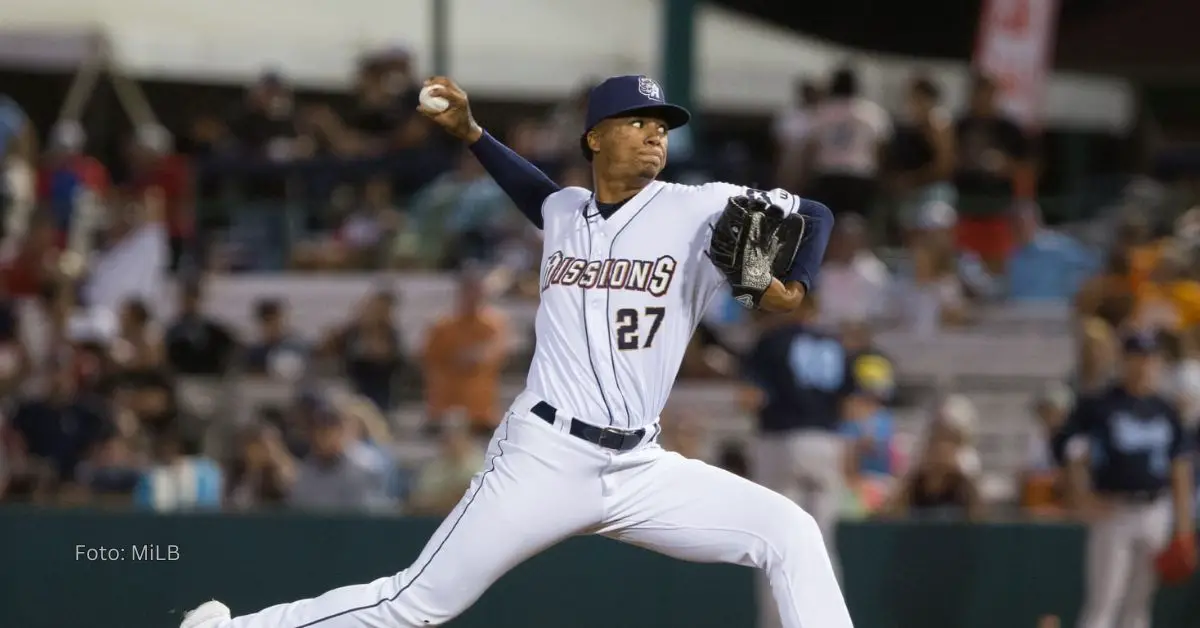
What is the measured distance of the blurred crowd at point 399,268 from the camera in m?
10.3

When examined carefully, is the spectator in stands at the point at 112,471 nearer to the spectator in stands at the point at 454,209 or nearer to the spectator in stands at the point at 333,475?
the spectator in stands at the point at 333,475

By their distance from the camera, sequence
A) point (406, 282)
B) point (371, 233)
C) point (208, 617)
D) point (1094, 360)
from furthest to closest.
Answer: point (371, 233) < point (406, 282) < point (1094, 360) < point (208, 617)

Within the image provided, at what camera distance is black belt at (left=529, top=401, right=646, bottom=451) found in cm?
562

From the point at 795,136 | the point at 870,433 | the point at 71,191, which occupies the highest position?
the point at 795,136

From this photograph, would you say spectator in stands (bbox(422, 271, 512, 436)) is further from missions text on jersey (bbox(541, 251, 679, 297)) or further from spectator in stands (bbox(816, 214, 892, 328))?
missions text on jersey (bbox(541, 251, 679, 297))

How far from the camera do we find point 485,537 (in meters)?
5.54

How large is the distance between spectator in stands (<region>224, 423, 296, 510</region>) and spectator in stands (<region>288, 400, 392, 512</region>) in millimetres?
131

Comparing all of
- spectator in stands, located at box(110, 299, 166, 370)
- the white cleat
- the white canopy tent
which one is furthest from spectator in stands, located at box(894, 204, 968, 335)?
the white cleat

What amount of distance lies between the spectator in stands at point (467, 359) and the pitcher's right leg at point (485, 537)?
5.34m

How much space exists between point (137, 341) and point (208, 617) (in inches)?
238

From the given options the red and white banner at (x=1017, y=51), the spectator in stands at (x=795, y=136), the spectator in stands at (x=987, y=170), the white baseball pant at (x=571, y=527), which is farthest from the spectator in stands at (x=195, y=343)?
the white baseball pant at (x=571, y=527)

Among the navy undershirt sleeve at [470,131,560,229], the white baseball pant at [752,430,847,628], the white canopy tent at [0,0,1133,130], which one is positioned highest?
the white canopy tent at [0,0,1133,130]

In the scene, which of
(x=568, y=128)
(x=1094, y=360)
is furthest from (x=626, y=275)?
(x=568, y=128)

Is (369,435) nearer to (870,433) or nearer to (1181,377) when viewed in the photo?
(870,433)
